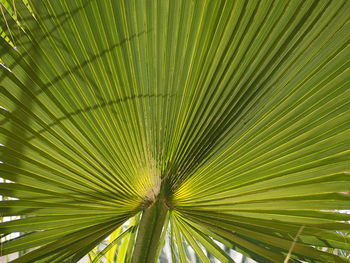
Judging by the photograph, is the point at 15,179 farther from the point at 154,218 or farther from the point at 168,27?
the point at 168,27

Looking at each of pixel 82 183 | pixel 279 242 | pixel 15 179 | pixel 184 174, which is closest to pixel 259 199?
pixel 279 242

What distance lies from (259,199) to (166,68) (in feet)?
1.91

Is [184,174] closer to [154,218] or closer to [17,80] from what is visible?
[154,218]

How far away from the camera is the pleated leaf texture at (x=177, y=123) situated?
112 cm

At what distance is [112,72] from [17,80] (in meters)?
0.27

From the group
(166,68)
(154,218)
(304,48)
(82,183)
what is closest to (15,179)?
(82,183)

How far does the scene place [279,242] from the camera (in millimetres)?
1432

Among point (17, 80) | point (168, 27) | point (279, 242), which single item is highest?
point (168, 27)

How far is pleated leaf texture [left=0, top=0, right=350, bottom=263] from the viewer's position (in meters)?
1.12

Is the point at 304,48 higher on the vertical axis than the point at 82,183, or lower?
higher

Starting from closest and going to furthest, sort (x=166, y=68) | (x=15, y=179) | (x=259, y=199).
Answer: (x=166, y=68), (x=15, y=179), (x=259, y=199)

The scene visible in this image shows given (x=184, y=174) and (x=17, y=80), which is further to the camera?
(x=184, y=174)

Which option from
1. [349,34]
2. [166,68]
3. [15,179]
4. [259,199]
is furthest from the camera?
[259,199]

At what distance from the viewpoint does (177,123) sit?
4.41 feet
